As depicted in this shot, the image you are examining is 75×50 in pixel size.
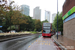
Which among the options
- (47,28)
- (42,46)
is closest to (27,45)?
(42,46)

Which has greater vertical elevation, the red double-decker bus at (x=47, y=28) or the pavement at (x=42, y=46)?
the red double-decker bus at (x=47, y=28)

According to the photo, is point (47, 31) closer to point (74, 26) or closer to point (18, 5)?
point (74, 26)

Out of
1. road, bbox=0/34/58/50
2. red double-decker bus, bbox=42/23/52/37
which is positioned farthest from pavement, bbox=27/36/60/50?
red double-decker bus, bbox=42/23/52/37

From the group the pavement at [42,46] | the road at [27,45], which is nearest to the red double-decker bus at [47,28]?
the road at [27,45]

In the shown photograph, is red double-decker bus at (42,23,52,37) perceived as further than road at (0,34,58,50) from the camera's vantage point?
Yes

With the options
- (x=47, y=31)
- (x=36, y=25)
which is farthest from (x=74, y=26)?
(x=36, y=25)

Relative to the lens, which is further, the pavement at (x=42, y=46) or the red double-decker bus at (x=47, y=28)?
the red double-decker bus at (x=47, y=28)

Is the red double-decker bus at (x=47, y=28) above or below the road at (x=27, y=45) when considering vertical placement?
above

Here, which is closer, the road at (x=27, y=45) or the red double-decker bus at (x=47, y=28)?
the road at (x=27, y=45)

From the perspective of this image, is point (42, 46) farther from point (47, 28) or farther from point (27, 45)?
point (47, 28)

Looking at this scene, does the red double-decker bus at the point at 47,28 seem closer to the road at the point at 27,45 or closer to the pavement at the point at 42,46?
the road at the point at 27,45

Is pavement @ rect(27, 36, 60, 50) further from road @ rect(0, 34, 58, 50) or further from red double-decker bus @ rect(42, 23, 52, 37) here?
red double-decker bus @ rect(42, 23, 52, 37)

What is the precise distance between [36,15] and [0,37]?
175324mm

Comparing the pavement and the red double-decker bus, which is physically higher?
the red double-decker bus
